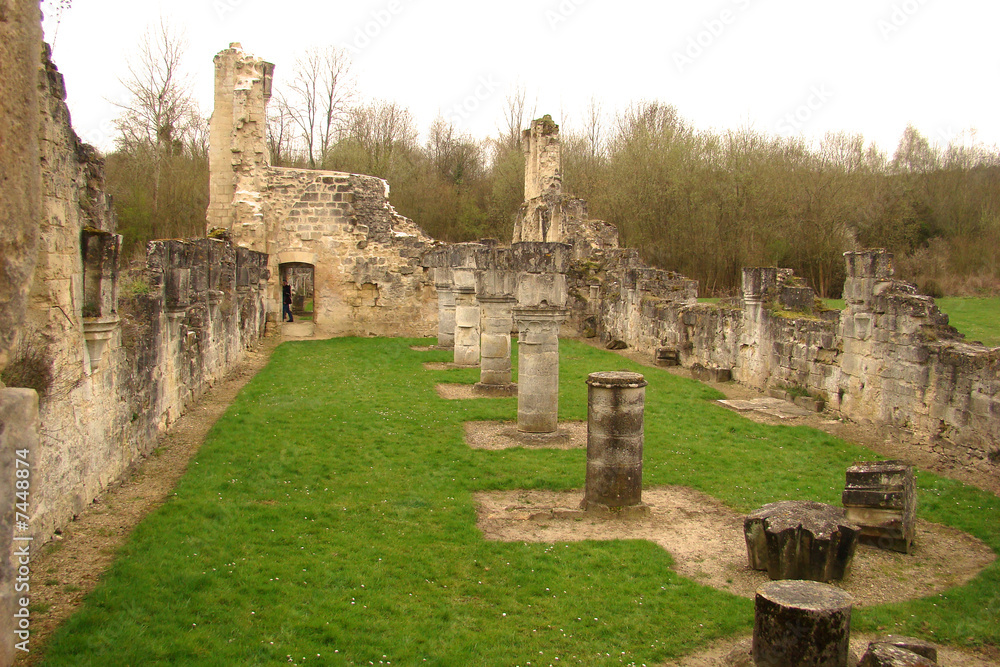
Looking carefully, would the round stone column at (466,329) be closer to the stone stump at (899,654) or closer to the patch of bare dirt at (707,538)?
the patch of bare dirt at (707,538)

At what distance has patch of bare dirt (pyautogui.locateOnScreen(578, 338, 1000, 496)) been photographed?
9.30 meters

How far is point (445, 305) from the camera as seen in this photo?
20.2m

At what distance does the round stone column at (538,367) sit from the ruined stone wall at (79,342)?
203 inches

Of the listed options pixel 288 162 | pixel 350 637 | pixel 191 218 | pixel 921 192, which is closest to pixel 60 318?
pixel 350 637

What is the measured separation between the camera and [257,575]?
582cm

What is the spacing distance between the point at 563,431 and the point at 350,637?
682 cm

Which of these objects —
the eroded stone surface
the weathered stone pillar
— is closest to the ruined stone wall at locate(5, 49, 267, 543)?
the weathered stone pillar

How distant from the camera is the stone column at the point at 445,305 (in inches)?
747

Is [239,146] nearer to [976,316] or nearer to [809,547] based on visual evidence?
[809,547]

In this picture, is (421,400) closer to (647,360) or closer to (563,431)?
(563,431)

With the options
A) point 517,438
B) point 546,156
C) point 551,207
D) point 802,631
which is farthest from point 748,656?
point 546,156

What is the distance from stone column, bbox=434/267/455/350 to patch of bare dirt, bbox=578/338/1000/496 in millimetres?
7711

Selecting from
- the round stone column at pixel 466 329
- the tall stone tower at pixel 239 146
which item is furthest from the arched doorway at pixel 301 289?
the round stone column at pixel 466 329

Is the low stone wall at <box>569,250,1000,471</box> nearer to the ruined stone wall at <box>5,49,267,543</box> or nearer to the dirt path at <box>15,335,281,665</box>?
the dirt path at <box>15,335,281,665</box>
